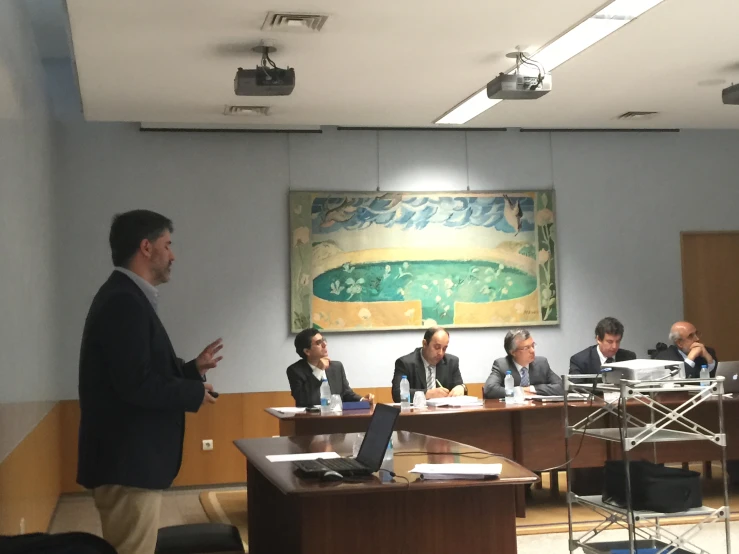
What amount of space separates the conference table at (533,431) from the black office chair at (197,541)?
1.74 metres

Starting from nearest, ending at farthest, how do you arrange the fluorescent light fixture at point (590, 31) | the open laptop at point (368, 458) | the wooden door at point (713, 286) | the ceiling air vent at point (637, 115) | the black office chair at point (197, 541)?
1. the open laptop at point (368, 458)
2. the black office chair at point (197, 541)
3. the fluorescent light fixture at point (590, 31)
4. the ceiling air vent at point (637, 115)
5. the wooden door at point (713, 286)

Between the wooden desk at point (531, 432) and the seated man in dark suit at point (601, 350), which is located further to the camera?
the seated man in dark suit at point (601, 350)

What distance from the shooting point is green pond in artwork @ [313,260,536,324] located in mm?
7887

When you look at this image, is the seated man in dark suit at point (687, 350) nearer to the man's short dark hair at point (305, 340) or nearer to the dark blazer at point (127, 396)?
the man's short dark hair at point (305, 340)

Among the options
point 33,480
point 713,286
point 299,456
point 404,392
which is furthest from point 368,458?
point 713,286

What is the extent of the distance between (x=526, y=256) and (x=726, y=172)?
88.2 inches

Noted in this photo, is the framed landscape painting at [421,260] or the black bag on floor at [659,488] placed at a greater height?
the framed landscape painting at [421,260]

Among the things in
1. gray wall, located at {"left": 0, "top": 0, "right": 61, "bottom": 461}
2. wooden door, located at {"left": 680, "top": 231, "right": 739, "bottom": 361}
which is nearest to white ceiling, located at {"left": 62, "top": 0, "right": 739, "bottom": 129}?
gray wall, located at {"left": 0, "top": 0, "right": 61, "bottom": 461}

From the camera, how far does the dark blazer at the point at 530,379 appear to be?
645cm

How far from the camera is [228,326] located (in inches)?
306

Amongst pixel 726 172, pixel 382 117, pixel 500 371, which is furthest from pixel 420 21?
pixel 726 172

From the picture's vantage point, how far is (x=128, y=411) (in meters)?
2.82

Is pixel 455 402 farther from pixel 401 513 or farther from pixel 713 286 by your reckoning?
pixel 713 286

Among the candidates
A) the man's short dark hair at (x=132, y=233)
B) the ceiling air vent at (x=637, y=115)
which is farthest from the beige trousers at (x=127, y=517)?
the ceiling air vent at (x=637, y=115)
